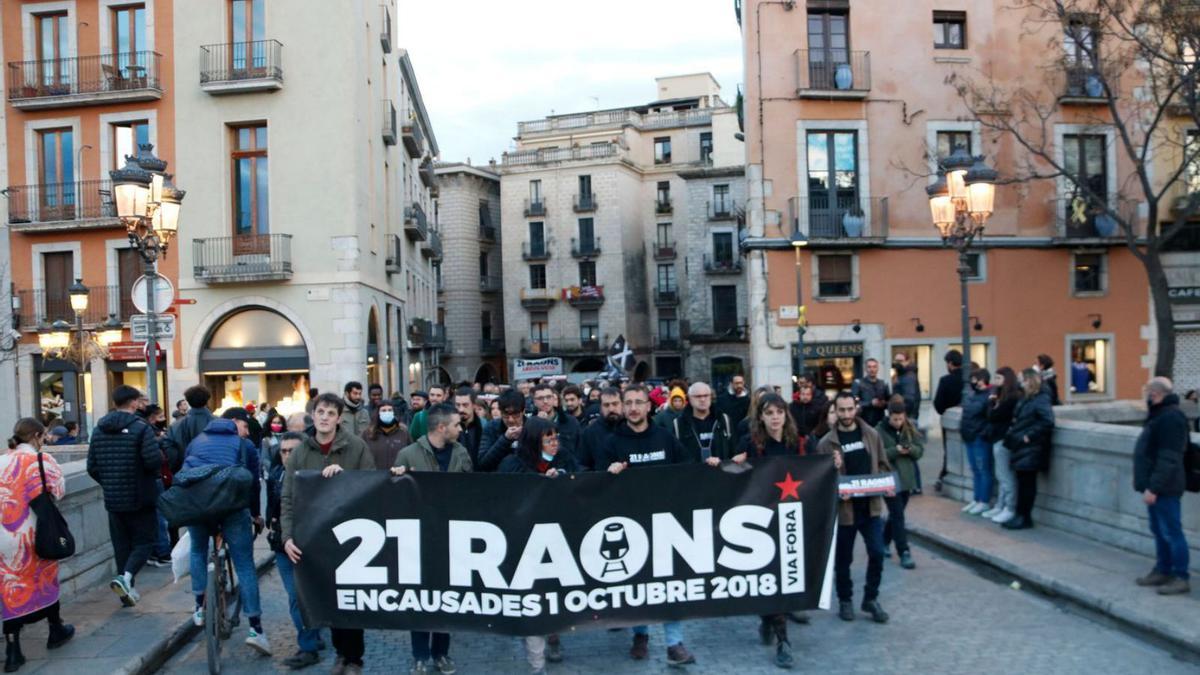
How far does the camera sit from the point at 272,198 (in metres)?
25.0

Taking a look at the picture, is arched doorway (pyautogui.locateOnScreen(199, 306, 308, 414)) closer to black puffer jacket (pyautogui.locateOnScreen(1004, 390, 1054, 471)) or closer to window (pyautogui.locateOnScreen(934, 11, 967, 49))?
black puffer jacket (pyautogui.locateOnScreen(1004, 390, 1054, 471))

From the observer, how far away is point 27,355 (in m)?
26.6

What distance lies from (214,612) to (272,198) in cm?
1979

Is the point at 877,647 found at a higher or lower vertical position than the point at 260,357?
lower

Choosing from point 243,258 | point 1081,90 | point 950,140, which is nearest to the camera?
point 243,258

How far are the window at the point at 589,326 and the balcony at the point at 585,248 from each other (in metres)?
3.41

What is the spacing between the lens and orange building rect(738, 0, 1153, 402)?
85.2 ft

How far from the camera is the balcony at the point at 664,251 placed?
57688 mm

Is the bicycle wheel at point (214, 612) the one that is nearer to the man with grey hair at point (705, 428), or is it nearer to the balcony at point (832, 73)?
the man with grey hair at point (705, 428)

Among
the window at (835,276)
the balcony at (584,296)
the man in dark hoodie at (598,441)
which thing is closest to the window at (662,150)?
the balcony at (584,296)

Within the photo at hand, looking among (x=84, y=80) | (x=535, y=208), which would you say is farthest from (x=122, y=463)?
(x=535, y=208)

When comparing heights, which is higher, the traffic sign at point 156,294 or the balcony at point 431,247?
the balcony at point 431,247

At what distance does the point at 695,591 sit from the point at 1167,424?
4327mm

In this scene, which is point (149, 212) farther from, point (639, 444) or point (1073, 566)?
point (1073, 566)
